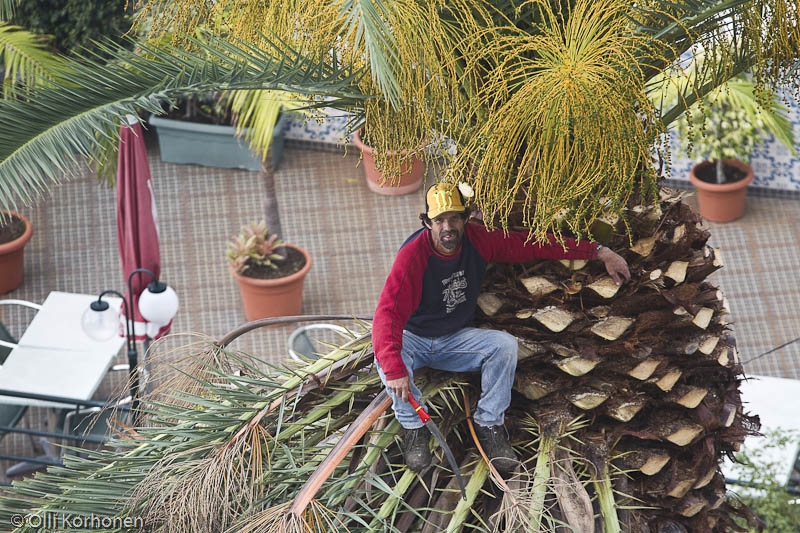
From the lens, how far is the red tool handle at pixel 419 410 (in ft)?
12.2

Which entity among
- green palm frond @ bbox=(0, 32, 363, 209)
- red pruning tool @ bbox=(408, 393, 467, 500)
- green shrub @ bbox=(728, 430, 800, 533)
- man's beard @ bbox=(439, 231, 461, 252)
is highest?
green palm frond @ bbox=(0, 32, 363, 209)

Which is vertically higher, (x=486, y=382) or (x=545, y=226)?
(x=545, y=226)

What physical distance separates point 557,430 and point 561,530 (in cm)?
35

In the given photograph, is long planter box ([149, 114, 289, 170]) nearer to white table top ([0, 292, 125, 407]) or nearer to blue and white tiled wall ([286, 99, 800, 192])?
blue and white tiled wall ([286, 99, 800, 192])

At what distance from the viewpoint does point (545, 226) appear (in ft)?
11.1

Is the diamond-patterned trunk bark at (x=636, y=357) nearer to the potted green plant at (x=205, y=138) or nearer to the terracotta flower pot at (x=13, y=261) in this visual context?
the terracotta flower pot at (x=13, y=261)

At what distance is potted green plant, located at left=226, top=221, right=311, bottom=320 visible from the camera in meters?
9.55

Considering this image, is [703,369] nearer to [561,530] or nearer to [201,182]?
[561,530]

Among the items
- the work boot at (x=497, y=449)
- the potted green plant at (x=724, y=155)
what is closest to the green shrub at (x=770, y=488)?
the work boot at (x=497, y=449)

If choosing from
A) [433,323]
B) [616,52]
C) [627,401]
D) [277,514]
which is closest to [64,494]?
[277,514]

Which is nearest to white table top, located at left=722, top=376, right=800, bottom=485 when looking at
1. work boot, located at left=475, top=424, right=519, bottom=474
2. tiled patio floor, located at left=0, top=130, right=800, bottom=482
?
tiled patio floor, located at left=0, top=130, right=800, bottom=482

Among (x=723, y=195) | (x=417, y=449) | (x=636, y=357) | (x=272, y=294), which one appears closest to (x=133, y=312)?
(x=272, y=294)

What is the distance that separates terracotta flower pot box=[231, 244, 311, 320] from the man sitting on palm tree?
5551 millimetres

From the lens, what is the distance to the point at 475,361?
13.0 feet
